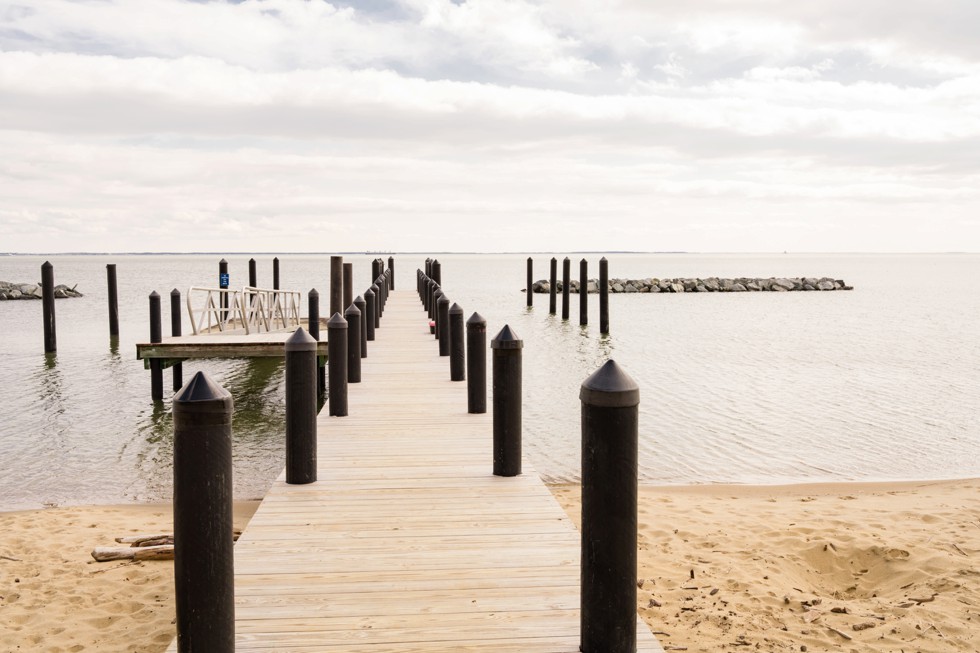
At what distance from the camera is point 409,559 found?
4.51 metres

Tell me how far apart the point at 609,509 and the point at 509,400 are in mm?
2817

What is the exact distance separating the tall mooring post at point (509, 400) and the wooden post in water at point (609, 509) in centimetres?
276

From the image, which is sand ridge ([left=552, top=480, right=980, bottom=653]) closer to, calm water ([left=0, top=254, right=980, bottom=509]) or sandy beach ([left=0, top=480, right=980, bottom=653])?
sandy beach ([left=0, top=480, right=980, bottom=653])

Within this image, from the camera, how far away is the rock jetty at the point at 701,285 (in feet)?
205

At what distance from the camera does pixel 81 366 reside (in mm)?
23094

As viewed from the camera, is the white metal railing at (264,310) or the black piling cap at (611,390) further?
the white metal railing at (264,310)

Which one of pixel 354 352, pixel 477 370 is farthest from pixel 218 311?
pixel 477 370

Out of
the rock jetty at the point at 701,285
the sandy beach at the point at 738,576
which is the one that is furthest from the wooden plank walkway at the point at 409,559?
the rock jetty at the point at 701,285

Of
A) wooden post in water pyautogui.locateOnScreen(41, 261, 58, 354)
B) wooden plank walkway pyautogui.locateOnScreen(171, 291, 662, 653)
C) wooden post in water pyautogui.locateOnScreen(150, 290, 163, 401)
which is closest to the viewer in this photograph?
wooden plank walkway pyautogui.locateOnScreen(171, 291, 662, 653)

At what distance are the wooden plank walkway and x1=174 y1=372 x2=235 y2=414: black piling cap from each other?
109cm

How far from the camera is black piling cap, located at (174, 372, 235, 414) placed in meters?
3.13

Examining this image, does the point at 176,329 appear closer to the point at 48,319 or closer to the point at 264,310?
the point at 264,310

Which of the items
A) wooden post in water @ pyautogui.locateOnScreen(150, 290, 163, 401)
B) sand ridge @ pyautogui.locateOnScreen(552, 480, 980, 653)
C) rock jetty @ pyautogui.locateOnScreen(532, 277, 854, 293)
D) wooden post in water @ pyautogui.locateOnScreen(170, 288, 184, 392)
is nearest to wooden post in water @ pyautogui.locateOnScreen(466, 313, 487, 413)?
sand ridge @ pyautogui.locateOnScreen(552, 480, 980, 653)

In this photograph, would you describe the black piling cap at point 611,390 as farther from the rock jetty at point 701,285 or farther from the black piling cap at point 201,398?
the rock jetty at point 701,285
